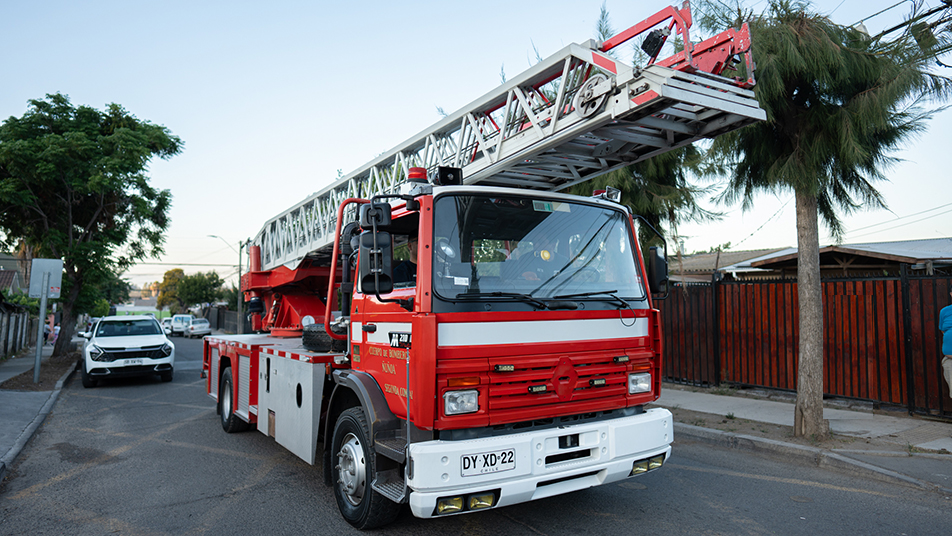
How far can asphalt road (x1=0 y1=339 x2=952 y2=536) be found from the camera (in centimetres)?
427

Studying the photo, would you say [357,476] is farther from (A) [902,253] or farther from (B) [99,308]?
→ (B) [99,308]

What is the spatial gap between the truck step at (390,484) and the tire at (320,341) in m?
1.43

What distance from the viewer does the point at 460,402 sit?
11.6 feet

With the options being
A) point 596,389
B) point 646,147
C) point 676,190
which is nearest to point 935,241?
point 676,190

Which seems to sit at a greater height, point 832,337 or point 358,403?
point 832,337

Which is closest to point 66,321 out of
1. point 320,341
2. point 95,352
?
point 95,352

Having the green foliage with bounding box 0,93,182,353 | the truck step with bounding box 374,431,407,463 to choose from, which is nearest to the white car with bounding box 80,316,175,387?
the green foliage with bounding box 0,93,182,353

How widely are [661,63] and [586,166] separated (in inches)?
45.3

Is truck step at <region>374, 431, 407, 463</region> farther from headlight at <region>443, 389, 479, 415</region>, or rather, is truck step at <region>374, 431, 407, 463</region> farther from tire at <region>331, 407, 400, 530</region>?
headlight at <region>443, 389, 479, 415</region>

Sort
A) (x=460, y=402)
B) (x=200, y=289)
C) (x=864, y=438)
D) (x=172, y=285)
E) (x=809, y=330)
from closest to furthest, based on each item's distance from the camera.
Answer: (x=460, y=402) < (x=864, y=438) < (x=809, y=330) < (x=200, y=289) < (x=172, y=285)

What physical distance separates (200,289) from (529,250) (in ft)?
221

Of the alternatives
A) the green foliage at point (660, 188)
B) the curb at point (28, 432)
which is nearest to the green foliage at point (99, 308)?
the curb at point (28, 432)

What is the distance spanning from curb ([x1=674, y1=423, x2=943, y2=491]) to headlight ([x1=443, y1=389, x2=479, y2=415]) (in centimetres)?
430

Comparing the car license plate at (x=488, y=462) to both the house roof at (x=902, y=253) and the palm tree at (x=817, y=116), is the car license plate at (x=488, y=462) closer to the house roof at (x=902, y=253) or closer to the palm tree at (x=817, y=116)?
the palm tree at (x=817, y=116)
